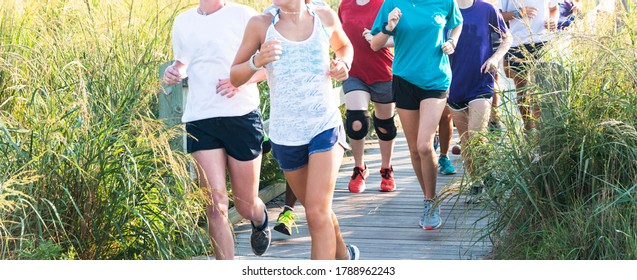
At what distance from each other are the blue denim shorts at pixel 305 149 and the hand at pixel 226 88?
46cm

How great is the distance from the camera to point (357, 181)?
9.71 metres

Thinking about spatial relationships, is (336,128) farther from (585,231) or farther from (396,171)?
(396,171)

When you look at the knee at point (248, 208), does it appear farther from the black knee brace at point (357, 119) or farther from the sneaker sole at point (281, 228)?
the black knee brace at point (357, 119)

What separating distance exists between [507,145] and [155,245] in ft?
7.27

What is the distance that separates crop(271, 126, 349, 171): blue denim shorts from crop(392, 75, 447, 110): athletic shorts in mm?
2117

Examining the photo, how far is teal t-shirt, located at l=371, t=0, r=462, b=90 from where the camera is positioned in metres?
8.12

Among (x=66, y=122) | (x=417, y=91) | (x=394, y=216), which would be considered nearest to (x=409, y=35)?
(x=417, y=91)

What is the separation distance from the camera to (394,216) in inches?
344

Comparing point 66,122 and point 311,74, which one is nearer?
point 311,74

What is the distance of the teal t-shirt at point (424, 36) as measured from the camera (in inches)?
320

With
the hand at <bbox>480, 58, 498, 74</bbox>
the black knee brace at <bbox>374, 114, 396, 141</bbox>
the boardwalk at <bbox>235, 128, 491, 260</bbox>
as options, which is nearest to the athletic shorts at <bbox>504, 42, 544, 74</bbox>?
the hand at <bbox>480, 58, 498, 74</bbox>

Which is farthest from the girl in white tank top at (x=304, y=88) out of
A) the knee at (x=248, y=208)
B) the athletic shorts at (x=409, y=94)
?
the athletic shorts at (x=409, y=94)

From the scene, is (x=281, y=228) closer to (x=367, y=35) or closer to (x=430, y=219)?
(x=430, y=219)

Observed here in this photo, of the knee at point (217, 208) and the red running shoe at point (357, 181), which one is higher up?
the knee at point (217, 208)
